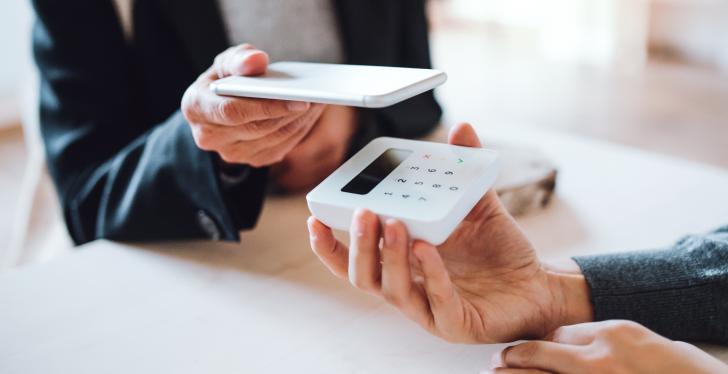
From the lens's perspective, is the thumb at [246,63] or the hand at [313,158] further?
the hand at [313,158]

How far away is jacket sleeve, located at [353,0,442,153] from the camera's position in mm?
843

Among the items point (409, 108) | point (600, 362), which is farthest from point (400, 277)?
point (409, 108)

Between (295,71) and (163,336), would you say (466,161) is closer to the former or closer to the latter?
(295,71)

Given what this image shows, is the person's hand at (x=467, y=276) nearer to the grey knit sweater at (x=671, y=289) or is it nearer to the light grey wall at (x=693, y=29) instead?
the grey knit sweater at (x=671, y=289)

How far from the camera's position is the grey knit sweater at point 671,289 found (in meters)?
0.46

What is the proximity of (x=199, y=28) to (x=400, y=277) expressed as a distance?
525mm

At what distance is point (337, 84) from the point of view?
1.43 ft

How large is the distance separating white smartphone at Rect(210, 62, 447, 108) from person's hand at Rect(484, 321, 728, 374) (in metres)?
0.18

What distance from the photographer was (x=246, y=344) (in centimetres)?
48

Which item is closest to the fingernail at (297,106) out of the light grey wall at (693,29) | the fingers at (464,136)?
the fingers at (464,136)

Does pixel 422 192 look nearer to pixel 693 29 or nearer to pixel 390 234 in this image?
pixel 390 234

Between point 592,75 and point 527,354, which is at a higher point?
point 527,354

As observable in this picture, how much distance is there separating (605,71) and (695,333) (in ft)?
7.37

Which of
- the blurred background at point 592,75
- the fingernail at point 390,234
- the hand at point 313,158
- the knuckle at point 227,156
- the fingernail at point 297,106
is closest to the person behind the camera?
the fingernail at point 390,234
